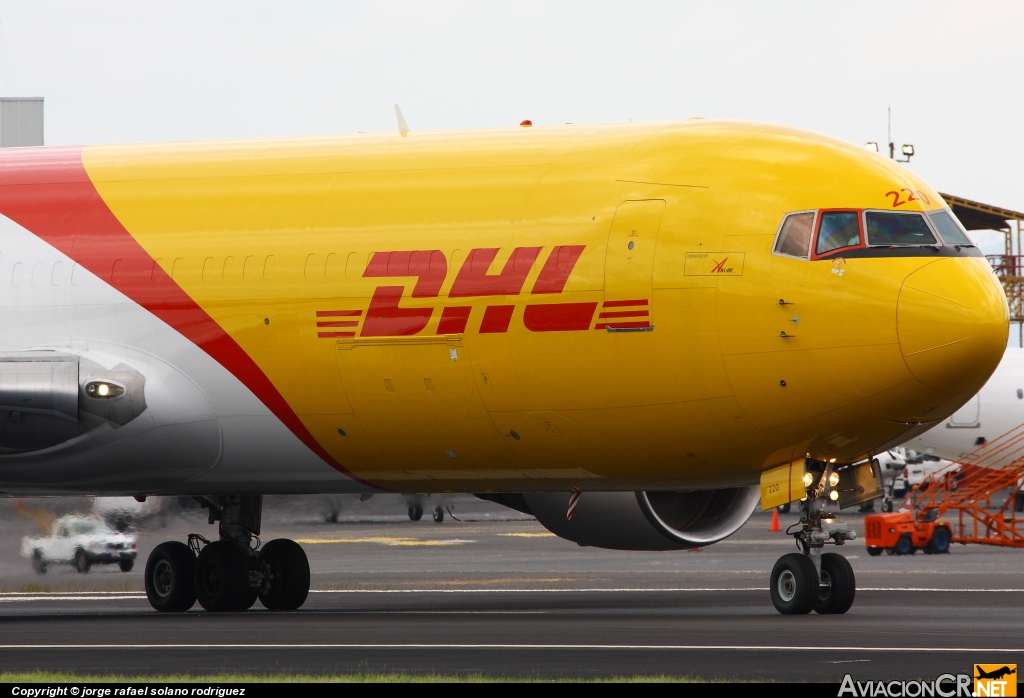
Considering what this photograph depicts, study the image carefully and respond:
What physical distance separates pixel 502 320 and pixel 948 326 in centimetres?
432

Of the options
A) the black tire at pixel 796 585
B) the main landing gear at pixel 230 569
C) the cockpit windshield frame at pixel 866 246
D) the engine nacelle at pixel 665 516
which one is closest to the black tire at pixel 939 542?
the engine nacelle at pixel 665 516

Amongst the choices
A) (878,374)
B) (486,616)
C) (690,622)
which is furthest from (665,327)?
(486,616)

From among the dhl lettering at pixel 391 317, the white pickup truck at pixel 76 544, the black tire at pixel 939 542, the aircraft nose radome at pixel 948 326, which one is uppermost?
the dhl lettering at pixel 391 317

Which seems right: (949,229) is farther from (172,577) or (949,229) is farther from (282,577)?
(172,577)

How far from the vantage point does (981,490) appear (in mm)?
37219

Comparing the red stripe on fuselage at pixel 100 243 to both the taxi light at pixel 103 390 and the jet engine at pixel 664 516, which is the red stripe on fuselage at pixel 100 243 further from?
the jet engine at pixel 664 516

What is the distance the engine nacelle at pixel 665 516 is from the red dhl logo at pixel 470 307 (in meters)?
4.34

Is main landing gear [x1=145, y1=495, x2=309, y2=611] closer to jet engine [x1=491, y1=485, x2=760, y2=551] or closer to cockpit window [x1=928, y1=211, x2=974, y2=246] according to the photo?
jet engine [x1=491, y1=485, x2=760, y2=551]

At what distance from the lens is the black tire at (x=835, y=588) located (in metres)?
16.3

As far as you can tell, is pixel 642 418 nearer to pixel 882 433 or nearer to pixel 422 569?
pixel 882 433

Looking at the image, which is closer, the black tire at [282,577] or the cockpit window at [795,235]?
the cockpit window at [795,235]

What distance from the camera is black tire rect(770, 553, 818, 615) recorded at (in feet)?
53.1

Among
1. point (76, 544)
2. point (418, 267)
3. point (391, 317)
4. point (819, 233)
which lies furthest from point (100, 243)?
point (76, 544)

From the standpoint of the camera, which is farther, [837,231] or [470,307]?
[470,307]
